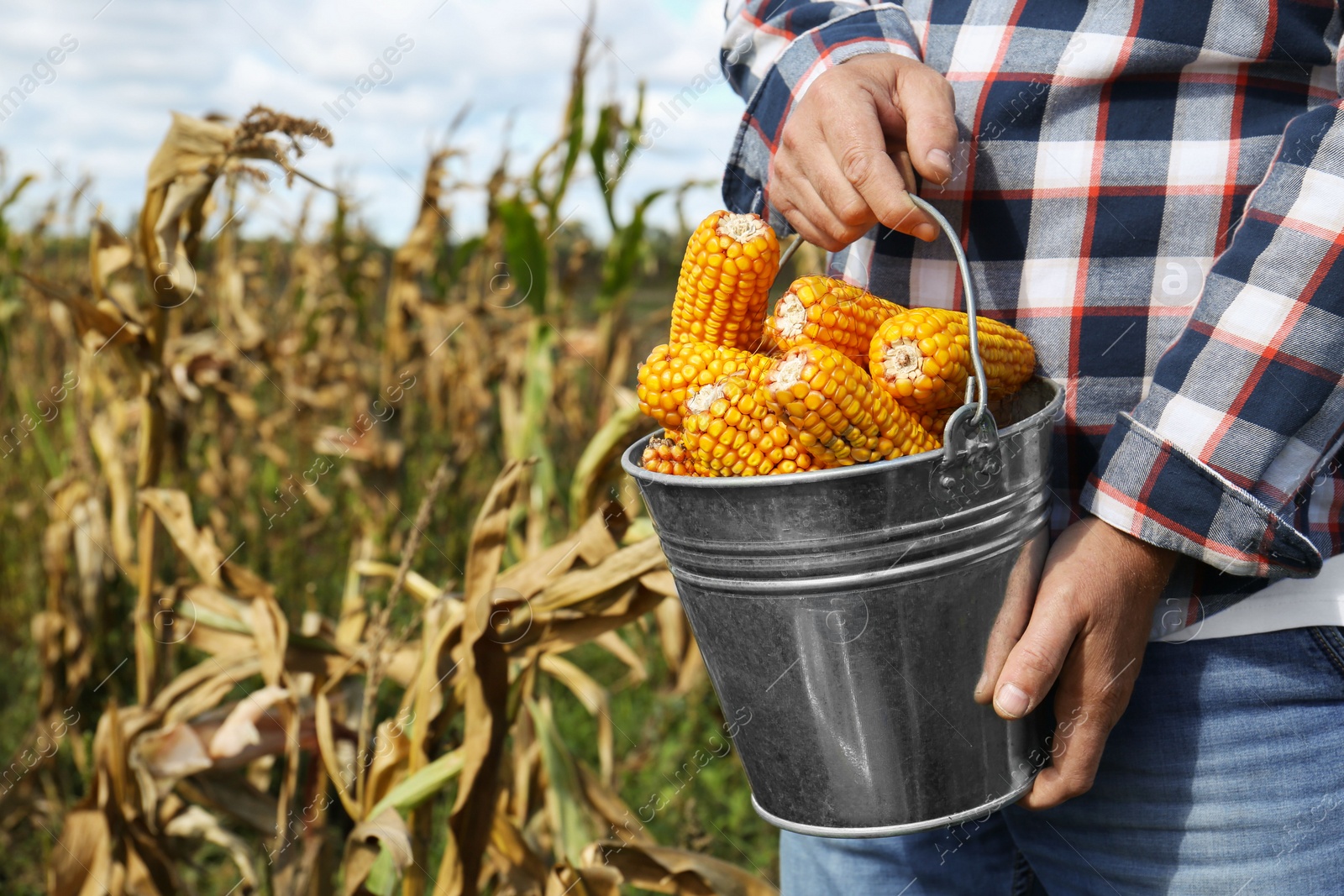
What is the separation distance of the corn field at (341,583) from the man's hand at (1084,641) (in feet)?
2.00

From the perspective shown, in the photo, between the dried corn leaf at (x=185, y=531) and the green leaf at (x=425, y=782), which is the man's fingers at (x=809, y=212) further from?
the dried corn leaf at (x=185, y=531)

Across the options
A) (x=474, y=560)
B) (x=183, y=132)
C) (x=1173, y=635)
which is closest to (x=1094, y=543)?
(x=1173, y=635)

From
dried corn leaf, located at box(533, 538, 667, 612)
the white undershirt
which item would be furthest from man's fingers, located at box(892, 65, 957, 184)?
dried corn leaf, located at box(533, 538, 667, 612)

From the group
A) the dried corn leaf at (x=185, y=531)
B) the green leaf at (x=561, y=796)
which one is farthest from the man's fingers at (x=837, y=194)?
the dried corn leaf at (x=185, y=531)

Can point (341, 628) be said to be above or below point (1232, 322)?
below

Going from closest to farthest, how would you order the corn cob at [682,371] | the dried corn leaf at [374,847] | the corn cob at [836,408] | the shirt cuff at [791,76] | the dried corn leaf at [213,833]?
the corn cob at [836,408] < the corn cob at [682,371] < the shirt cuff at [791,76] < the dried corn leaf at [374,847] < the dried corn leaf at [213,833]

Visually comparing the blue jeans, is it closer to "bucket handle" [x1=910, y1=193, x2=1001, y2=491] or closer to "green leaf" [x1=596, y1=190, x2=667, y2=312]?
"bucket handle" [x1=910, y1=193, x2=1001, y2=491]

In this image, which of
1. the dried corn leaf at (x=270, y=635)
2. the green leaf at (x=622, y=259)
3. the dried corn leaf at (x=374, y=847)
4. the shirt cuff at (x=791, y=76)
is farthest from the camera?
the green leaf at (x=622, y=259)

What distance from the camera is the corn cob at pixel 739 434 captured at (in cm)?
82

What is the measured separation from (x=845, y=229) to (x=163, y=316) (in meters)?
1.49

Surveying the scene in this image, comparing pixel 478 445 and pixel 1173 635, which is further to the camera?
A: pixel 478 445

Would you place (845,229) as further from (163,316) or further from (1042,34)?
(163,316)

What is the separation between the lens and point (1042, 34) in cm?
96

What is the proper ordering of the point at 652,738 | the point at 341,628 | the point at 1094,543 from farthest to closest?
1. the point at 652,738
2. the point at 341,628
3. the point at 1094,543
